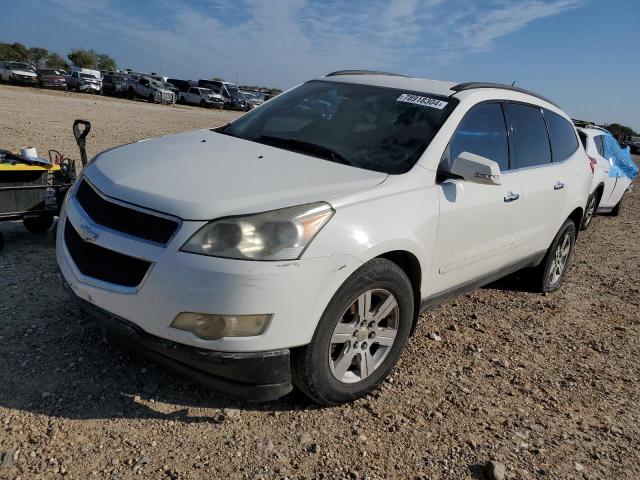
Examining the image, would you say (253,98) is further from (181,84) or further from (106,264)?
(106,264)

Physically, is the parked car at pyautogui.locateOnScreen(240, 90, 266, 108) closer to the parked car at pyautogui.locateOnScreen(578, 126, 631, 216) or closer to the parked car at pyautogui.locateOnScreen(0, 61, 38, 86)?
the parked car at pyautogui.locateOnScreen(0, 61, 38, 86)

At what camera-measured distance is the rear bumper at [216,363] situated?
238 cm

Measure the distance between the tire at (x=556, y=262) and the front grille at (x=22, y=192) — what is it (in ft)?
15.0

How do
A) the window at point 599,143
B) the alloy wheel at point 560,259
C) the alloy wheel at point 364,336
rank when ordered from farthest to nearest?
the window at point 599,143 < the alloy wheel at point 560,259 < the alloy wheel at point 364,336

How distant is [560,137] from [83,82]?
124 feet

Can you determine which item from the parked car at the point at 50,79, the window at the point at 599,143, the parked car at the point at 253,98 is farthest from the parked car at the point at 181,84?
the window at the point at 599,143

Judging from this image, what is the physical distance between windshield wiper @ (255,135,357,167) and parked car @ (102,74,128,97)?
3721 cm

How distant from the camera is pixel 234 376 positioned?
7.97 ft

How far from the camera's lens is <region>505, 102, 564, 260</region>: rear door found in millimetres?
4059

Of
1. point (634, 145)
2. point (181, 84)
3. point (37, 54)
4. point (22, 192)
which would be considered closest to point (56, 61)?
point (37, 54)

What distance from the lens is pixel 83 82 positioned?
119ft

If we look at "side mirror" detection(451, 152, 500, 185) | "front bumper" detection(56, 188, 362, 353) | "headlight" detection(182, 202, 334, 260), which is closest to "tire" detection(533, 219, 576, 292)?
"side mirror" detection(451, 152, 500, 185)

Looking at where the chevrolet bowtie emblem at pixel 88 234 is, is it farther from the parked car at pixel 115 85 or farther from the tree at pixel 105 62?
the tree at pixel 105 62

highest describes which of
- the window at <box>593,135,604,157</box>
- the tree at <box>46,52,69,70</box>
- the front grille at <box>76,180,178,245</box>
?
the window at <box>593,135,604,157</box>
